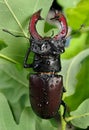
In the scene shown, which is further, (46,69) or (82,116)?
(46,69)

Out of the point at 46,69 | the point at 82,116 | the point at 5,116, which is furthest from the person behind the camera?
the point at 46,69

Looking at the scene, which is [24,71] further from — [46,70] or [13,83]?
[46,70]

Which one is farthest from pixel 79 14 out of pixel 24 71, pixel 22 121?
pixel 22 121

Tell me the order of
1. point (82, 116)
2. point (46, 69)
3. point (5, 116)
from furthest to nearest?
point (46, 69), point (82, 116), point (5, 116)

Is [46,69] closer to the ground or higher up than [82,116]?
higher up

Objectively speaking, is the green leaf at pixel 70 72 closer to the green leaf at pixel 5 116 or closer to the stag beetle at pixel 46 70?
the stag beetle at pixel 46 70

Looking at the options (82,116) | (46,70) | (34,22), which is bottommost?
(82,116)
